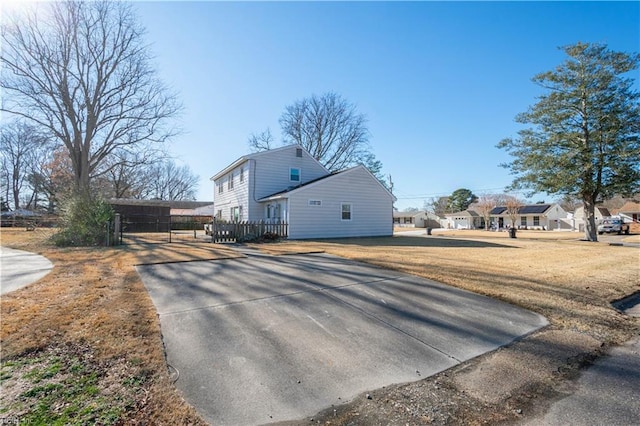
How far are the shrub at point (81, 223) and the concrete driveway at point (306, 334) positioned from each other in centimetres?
788

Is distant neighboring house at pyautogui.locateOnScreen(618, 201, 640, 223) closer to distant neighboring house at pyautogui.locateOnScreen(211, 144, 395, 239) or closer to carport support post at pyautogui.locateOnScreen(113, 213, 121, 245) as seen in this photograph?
distant neighboring house at pyautogui.locateOnScreen(211, 144, 395, 239)

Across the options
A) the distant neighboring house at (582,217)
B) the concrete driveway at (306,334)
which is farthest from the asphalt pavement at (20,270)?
the distant neighboring house at (582,217)

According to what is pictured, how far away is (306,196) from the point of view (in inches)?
653

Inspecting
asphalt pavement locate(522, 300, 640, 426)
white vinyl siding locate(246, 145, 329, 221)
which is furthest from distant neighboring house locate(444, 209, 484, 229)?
asphalt pavement locate(522, 300, 640, 426)

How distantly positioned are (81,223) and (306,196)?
1029cm

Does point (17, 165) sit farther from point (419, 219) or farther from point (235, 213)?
point (419, 219)

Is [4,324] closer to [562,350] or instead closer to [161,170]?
[562,350]

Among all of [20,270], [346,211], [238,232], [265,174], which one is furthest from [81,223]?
[346,211]

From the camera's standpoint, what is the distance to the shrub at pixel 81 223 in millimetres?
11695

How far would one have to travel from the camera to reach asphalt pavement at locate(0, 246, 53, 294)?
17.3 ft

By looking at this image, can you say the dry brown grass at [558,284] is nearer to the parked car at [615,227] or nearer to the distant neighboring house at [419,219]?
the parked car at [615,227]

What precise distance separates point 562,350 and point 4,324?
6586 mm

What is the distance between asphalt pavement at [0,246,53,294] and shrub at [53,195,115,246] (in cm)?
323

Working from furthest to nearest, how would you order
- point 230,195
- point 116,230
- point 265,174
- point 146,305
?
point 230,195 < point 265,174 < point 116,230 < point 146,305
